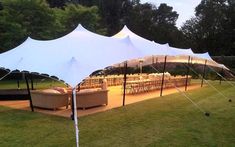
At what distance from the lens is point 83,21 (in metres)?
34.6

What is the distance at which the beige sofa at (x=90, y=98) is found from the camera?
11586mm

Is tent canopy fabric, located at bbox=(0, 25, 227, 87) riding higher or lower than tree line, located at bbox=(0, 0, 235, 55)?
lower

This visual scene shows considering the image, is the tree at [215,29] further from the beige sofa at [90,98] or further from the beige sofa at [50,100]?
the beige sofa at [50,100]

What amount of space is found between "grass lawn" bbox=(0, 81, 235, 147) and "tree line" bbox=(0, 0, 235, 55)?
60.2ft

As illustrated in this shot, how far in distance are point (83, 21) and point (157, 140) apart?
28.1m

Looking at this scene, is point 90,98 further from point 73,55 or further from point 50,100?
point 73,55

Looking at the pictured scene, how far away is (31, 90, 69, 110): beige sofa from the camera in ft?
37.7

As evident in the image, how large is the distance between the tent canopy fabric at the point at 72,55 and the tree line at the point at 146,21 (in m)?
17.0

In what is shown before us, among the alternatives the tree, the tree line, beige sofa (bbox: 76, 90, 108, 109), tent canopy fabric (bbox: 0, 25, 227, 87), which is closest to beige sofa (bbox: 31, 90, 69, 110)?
beige sofa (bbox: 76, 90, 108, 109)

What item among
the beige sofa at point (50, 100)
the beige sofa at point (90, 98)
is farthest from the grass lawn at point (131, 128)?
the beige sofa at point (90, 98)

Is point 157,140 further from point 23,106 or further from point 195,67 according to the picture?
point 195,67

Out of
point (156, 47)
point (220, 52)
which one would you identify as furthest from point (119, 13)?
point (156, 47)

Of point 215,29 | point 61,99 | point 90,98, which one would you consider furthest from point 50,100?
point 215,29

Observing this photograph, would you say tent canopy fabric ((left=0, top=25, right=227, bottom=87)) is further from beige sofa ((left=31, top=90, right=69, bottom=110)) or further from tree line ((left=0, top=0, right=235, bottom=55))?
tree line ((left=0, top=0, right=235, bottom=55))
